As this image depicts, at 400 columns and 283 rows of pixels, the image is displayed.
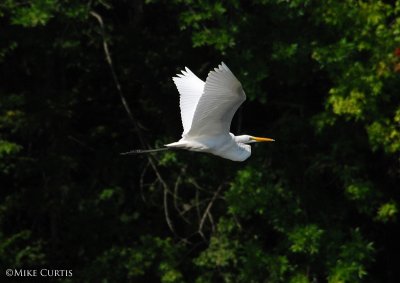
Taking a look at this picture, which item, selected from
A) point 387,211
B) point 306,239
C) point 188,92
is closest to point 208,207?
point 306,239

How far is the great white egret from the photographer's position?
664cm

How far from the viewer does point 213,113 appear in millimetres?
7055

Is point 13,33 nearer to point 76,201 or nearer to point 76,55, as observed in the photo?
point 76,55

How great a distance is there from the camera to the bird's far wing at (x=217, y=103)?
6.57 m

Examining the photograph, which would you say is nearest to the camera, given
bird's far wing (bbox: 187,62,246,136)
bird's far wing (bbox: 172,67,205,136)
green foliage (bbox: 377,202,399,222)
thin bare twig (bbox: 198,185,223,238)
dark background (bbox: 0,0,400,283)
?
bird's far wing (bbox: 187,62,246,136)

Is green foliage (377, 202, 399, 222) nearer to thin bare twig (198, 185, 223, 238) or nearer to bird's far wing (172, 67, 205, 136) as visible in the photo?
thin bare twig (198, 185, 223, 238)

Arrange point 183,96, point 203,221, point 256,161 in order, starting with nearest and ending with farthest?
1. point 183,96
2. point 256,161
3. point 203,221

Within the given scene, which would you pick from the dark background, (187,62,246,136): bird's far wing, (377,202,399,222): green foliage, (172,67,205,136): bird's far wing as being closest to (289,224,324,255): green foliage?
the dark background

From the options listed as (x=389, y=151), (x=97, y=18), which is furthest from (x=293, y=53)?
(x=97, y=18)

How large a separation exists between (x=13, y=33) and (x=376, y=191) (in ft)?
12.3

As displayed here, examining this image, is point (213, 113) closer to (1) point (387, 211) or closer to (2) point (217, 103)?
(2) point (217, 103)

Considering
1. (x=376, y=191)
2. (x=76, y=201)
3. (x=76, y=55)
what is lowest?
(x=376, y=191)

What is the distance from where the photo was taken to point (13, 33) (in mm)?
10328

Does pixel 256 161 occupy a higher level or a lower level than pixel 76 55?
lower
